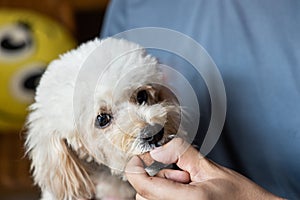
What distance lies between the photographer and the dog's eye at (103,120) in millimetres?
931

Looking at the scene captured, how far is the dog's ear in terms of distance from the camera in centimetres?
96

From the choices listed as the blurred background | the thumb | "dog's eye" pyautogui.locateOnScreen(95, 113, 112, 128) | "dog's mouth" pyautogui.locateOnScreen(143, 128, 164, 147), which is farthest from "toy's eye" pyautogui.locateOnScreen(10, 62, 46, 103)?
the thumb

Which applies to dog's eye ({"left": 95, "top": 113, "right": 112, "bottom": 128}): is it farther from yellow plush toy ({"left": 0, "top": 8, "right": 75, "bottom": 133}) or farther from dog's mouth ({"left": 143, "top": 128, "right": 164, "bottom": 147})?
yellow plush toy ({"left": 0, "top": 8, "right": 75, "bottom": 133})

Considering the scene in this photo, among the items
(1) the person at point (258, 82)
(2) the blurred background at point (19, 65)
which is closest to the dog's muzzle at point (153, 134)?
(1) the person at point (258, 82)

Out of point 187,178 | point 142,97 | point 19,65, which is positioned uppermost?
point 19,65

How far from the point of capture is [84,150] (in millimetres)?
967

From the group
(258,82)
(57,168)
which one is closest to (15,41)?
(57,168)

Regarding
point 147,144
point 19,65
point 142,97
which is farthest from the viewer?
point 19,65

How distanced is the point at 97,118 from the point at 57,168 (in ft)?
0.39

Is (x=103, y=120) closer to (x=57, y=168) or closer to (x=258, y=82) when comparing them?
(x=57, y=168)

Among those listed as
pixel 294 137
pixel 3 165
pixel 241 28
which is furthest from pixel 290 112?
pixel 3 165

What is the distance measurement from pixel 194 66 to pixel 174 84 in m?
0.05

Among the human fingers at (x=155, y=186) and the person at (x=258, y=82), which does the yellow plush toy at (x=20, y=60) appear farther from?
the human fingers at (x=155, y=186)

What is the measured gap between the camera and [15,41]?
189cm
